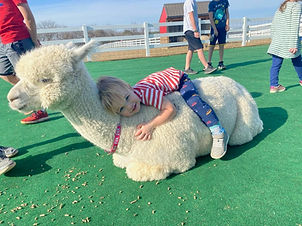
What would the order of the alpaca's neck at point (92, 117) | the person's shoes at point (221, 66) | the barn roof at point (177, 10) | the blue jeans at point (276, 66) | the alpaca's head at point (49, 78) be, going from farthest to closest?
the barn roof at point (177, 10) → the person's shoes at point (221, 66) → the blue jeans at point (276, 66) → the alpaca's neck at point (92, 117) → the alpaca's head at point (49, 78)

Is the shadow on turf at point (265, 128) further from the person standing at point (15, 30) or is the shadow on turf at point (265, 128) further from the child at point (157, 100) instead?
the person standing at point (15, 30)

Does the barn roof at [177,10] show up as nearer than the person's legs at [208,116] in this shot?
No

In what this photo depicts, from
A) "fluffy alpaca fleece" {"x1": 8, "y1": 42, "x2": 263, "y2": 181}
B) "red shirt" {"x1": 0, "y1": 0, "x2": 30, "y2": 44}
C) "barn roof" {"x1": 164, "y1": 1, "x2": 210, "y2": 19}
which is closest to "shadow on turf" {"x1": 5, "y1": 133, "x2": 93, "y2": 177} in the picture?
"fluffy alpaca fleece" {"x1": 8, "y1": 42, "x2": 263, "y2": 181}

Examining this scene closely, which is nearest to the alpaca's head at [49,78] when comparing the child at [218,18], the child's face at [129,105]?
the child's face at [129,105]

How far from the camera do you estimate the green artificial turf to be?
177 cm

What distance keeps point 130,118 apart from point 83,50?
0.72m

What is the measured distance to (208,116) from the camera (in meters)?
2.32

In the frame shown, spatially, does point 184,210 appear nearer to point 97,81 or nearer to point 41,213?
point 41,213

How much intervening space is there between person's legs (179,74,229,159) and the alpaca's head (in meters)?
1.03

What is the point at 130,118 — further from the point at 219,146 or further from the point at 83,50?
the point at 219,146

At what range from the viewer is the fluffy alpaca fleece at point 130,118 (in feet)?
5.83

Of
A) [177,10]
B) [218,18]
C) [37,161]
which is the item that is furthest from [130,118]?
[177,10]

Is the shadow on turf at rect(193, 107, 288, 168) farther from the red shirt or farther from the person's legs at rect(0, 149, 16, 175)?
the red shirt

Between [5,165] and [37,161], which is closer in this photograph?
[5,165]
